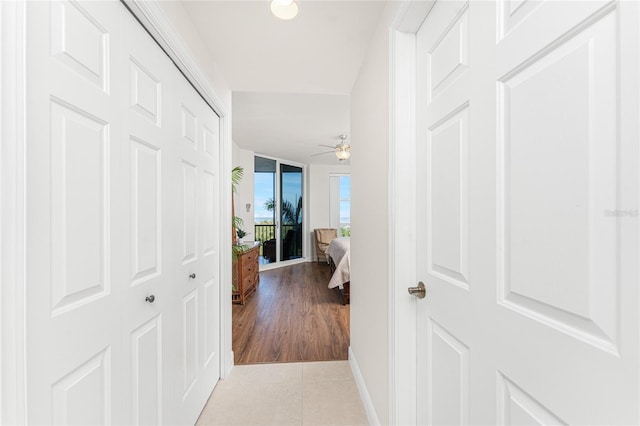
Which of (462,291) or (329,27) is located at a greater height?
(329,27)

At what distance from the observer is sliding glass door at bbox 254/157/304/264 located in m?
5.87

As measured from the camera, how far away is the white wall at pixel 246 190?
17.0 ft

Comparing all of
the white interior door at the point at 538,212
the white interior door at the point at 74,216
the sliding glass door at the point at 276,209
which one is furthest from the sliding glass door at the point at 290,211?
the white interior door at the point at 538,212

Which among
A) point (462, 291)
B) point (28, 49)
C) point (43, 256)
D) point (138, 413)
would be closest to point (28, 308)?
point (43, 256)

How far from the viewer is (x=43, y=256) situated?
65 cm

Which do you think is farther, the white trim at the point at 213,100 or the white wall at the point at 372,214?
the white wall at the point at 372,214

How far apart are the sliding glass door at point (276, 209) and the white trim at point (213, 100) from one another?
3778mm

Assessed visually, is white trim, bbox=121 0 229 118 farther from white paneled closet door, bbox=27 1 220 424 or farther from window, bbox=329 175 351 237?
window, bbox=329 175 351 237

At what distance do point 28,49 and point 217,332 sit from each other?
72.4 inches

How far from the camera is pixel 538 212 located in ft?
1.84

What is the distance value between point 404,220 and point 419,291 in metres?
0.30

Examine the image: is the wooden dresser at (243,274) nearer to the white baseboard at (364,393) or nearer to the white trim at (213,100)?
the white trim at (213,100)

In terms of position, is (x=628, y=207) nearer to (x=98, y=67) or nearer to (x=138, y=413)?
(x=98, y=67)

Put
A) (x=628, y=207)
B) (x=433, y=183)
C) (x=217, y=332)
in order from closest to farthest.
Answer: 1. (x=628, y=207)
2. (x=433, y=183)
3. (x=217, y=332)
